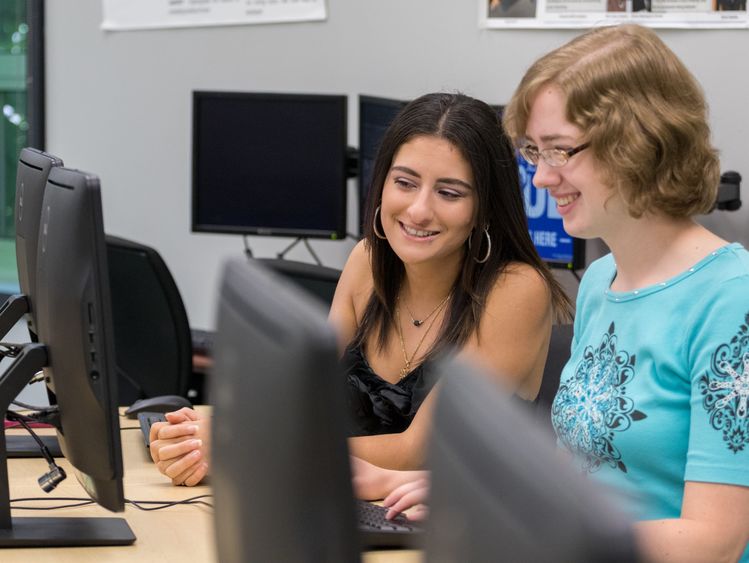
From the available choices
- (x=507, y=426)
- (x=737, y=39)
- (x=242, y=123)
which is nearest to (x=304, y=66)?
(x=242, y=123)

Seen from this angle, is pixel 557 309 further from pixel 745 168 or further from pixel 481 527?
pixel 481 527

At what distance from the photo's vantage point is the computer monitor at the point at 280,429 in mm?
595

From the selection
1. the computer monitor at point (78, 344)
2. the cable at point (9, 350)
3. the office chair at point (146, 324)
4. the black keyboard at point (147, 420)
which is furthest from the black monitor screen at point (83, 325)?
the office chair at point (146, 324)

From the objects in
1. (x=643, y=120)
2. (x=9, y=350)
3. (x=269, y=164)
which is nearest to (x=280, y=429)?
(x=643, y=120)

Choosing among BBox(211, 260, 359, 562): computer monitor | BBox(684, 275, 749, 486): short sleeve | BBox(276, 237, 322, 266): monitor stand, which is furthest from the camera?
BBox(276, 237, 322, 266): monitor stand

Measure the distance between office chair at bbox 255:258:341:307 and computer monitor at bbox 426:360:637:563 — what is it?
2.08 metres

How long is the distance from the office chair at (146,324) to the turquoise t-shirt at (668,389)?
160 centimetres

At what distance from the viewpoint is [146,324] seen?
295 cm

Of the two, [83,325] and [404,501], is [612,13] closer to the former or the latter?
[404,501]

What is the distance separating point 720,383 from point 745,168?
5.77 feet

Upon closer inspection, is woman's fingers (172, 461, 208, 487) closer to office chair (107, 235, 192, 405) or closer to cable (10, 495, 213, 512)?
cable (10, 495, 213, 512)

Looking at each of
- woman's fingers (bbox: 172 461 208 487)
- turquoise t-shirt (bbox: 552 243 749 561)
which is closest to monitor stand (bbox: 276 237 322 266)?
woman's fingers (bbox: 172 461 208 487)

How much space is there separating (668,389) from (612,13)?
1948 mm

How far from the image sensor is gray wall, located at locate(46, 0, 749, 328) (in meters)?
3.31
